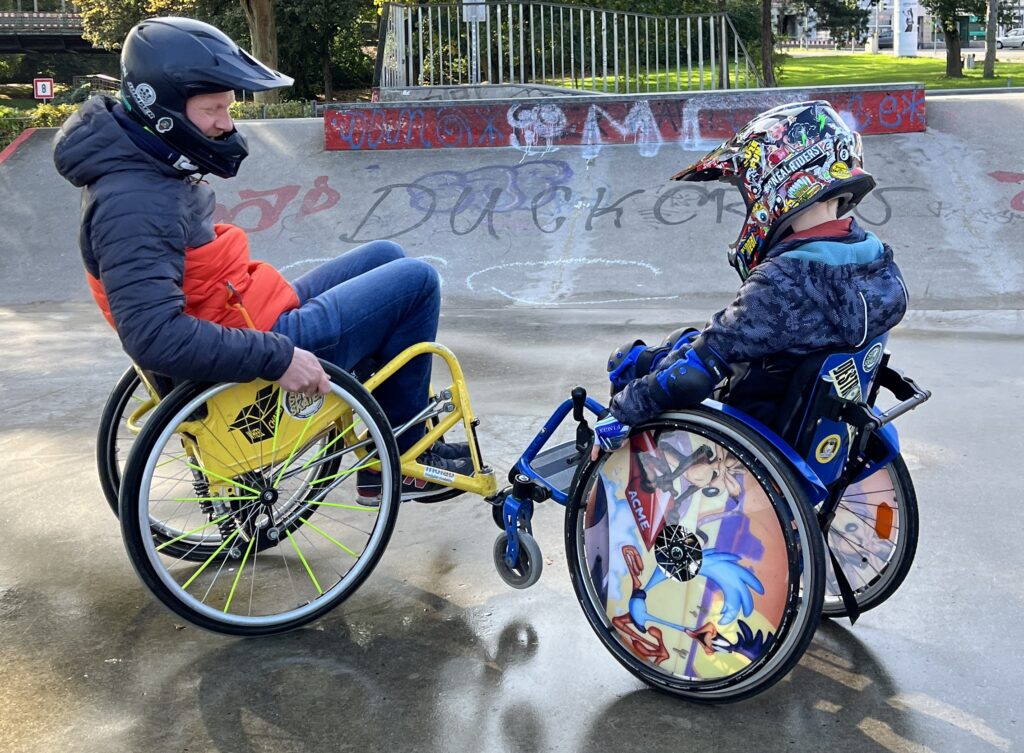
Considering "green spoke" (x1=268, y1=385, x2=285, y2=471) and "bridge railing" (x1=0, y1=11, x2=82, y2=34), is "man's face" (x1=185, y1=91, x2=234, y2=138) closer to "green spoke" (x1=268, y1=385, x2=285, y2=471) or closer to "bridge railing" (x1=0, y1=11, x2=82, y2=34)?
"green spoke" (x1=268, y1=385, x2=285, y2=471)

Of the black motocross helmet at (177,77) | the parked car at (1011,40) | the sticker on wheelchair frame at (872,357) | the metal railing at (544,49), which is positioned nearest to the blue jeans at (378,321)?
the black motocross helmet at (177,77)

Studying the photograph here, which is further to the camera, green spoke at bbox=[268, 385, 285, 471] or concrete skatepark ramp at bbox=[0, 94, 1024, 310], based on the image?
concrete skatepark ramp at bbox=[0, 94, 1024, 310]

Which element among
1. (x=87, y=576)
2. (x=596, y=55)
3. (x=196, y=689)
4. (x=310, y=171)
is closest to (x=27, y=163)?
(x=310, y=171)

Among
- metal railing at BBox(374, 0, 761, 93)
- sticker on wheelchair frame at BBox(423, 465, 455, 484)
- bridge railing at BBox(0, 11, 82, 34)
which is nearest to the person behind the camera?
sticker on wheelchair frame at BBox(423, 465, 455, 484)

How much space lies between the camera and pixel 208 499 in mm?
3061

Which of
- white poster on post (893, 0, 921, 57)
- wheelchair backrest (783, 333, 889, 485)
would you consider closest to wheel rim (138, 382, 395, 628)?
wheelchair backrest (783, 333, 889, 485)

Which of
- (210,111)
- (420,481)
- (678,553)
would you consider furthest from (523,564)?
(210,111)

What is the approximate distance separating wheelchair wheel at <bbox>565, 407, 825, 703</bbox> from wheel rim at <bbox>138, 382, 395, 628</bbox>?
2.44 feet

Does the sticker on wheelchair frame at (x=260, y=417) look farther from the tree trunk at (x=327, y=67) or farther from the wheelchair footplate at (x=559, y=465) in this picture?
the tree trunk at (x=327, y=67)

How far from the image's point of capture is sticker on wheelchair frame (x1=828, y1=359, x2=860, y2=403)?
103 inches

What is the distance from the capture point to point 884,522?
10.2ft

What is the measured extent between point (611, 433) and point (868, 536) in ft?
3.22

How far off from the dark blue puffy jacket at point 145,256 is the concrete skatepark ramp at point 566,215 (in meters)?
5.74

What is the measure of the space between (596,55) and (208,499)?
42.0 feet
